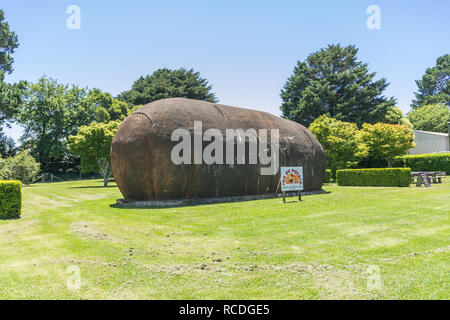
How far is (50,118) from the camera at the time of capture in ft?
158

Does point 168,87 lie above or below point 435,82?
below

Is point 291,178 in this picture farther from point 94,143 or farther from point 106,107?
point 106,107

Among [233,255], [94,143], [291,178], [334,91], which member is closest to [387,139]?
[334,91]

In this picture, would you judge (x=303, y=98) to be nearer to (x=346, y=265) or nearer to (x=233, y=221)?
(x=233, y=221)

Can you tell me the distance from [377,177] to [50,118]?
45.7 meters

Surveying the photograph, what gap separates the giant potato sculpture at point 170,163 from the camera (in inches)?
511

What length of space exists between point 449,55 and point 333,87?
5351 centimetres

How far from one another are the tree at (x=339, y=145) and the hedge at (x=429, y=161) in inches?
265

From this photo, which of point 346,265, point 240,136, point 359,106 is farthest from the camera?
point 359,106

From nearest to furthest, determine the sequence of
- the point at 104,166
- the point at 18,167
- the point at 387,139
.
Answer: the point at 387,139
the point at 104,166
the point at 18,167

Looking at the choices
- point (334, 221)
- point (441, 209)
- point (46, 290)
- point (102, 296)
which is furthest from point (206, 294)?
point (441, 209)

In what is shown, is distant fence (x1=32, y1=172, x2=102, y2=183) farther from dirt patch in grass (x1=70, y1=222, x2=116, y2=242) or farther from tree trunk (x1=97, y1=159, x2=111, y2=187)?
dirt patch in grass (x1=70, y1=222, x2=116, y2=242)

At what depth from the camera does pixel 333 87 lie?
149 feet

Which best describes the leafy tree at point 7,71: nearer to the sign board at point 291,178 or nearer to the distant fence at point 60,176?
the distant fence at point 60,176
